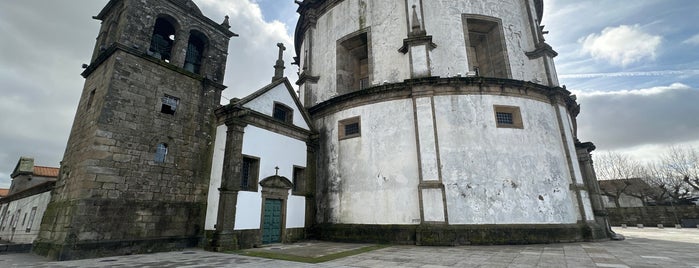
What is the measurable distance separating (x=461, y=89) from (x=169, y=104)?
12.6 meters

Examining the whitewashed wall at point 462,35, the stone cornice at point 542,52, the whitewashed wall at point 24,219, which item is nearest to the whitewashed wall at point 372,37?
the whitewashed wall at point 462,35

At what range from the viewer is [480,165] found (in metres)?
12.4

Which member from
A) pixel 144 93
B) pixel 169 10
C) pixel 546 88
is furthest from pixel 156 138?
pixel 546 88

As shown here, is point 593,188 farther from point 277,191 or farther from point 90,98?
point 90,98

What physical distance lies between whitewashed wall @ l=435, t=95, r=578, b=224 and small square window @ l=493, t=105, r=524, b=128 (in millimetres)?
204

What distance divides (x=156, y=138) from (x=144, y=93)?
72.1 inches

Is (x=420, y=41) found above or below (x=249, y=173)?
above

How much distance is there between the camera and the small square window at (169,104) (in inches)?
484

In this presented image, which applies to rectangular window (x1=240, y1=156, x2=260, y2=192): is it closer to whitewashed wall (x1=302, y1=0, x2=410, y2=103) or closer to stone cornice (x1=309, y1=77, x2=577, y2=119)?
stone cornice (x1=309, y1=77, x2=577, y2=119)

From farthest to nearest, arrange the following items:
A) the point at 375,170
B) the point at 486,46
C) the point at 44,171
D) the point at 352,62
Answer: the point at 44,171, the point at 352,62, the point at 486,46, the point at 375,170

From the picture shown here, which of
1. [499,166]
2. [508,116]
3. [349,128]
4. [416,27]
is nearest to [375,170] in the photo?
[349,128]

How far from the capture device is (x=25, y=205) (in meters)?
18.1

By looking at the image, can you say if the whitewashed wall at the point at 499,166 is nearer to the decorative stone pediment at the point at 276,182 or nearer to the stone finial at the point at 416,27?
the stone finial at the point at 416,27

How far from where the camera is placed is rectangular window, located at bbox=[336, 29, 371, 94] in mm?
16984
